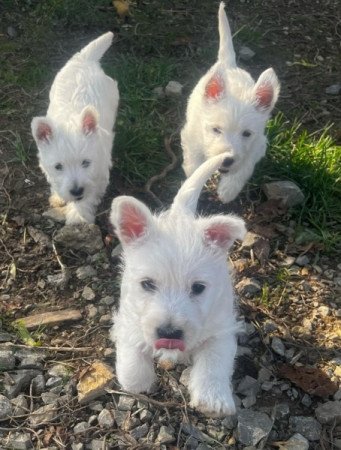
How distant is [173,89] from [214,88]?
1.09 metres

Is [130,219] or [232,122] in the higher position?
[130,219]

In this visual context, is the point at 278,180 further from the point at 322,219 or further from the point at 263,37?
the point at 263,37

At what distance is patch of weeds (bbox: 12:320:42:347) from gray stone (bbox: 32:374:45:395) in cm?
23

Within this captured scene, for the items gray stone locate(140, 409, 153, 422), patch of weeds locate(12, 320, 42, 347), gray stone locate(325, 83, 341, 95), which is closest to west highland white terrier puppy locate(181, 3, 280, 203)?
gray stone locate(325, 83, 341, 95)

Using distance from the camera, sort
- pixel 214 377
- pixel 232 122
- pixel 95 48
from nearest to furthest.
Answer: pixel 214 377
pixel 232 122
pixel 95 48

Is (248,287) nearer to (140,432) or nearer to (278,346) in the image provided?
(278,346)

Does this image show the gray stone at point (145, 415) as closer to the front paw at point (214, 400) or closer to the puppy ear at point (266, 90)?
the front paw at point (214, 400)

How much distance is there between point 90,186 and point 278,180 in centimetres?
146

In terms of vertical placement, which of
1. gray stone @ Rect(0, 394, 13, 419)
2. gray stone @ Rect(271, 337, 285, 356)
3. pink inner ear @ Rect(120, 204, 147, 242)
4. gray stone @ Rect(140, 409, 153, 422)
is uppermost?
pink inner ear @ Rect(120, 204, 147, 242)

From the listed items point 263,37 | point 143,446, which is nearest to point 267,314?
point 143,446

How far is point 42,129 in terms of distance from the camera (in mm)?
4145

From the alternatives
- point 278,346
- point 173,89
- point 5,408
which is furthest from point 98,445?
point 173,89

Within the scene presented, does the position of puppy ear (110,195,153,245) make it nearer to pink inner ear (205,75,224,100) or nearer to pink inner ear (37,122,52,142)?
pink inner ear (37,122,52,142)

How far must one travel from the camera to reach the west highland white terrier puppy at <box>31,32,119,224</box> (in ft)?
13.7
